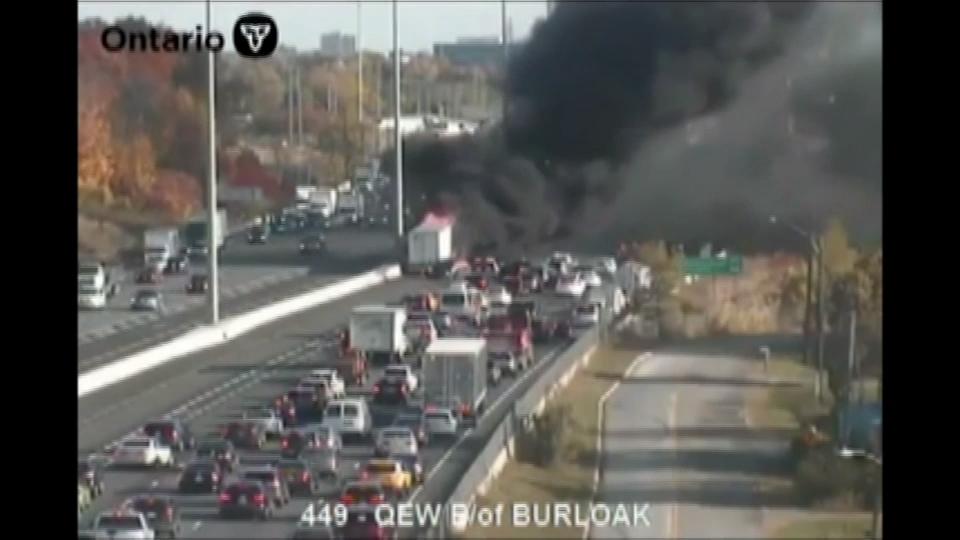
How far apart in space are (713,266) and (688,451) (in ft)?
1.50

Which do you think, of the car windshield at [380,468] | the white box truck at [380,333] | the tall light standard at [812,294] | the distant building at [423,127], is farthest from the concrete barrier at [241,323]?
the tall light standard at [812,294]

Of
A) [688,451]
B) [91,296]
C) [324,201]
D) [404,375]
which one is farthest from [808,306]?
[91,296]

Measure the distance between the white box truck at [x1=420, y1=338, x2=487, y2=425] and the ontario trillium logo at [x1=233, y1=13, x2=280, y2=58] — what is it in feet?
2.45

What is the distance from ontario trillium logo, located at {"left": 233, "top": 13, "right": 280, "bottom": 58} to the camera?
3.92 meters

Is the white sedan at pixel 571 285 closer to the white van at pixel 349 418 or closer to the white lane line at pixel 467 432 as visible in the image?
the white lane line at pixel 467 432

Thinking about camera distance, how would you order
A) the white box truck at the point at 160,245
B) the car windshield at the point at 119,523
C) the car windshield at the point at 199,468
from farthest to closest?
1. the white box truck at the point at 160,245
2. the car windshield at the point at 199,468
3. the car windshield at the point at 119,523

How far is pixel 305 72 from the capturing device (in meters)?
4.22

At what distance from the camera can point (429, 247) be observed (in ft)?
13.6

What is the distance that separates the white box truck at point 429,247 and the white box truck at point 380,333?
6.4 inches

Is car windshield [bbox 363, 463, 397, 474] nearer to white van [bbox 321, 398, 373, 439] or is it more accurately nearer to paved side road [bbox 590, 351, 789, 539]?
white van [bbox 321, 398, 373, 439]

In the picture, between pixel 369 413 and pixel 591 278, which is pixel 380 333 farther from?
pixel 591 278

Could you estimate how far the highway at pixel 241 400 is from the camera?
3711 millimetres
